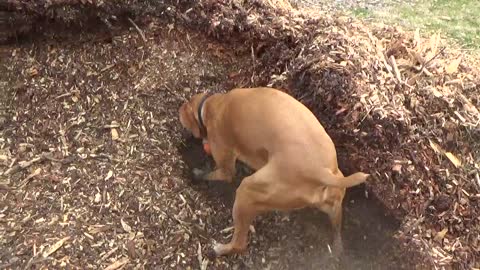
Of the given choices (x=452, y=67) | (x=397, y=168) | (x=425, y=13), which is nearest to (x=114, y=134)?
(x=397, y=168)

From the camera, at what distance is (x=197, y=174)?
166 inches

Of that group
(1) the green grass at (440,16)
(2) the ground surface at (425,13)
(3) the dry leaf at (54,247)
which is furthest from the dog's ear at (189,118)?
(1) the green grass at (440,16)

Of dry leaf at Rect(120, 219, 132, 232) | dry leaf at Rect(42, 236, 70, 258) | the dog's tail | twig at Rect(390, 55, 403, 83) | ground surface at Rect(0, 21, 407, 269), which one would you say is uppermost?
twig at Rect(390, 55, 403, 83)

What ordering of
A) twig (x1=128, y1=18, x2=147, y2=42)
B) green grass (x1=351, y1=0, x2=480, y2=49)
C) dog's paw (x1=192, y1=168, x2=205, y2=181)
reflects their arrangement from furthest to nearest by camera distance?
green grass (x1=351, y1=0, x2=480, y2=49) < twig (x1=128, y1=18, x2=147, y2=42) < dog's paw (x1=192, y1=168, x2=205, y2=181)

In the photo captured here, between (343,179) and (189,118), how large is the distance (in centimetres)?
122

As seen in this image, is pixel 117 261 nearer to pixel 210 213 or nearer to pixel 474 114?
pixel 210 213

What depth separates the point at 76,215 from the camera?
3.89 metres

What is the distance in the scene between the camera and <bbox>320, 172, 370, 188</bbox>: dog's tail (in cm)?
316

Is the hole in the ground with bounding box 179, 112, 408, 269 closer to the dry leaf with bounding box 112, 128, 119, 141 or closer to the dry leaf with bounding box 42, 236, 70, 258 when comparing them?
the dry leaf with bounding box 112, 128, 119, 141

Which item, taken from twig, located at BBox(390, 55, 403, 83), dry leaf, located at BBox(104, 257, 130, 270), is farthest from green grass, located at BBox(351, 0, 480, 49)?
dry leaf, located at BBox(104, 257, 130, 270)

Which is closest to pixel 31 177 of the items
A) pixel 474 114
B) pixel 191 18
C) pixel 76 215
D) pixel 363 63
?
pixel 76 215

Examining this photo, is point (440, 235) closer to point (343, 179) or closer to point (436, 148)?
point (436, 148)

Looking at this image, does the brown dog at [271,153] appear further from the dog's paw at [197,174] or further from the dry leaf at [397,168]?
the dry leaf at [397,168]

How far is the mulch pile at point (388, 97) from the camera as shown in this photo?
12.0 ft
